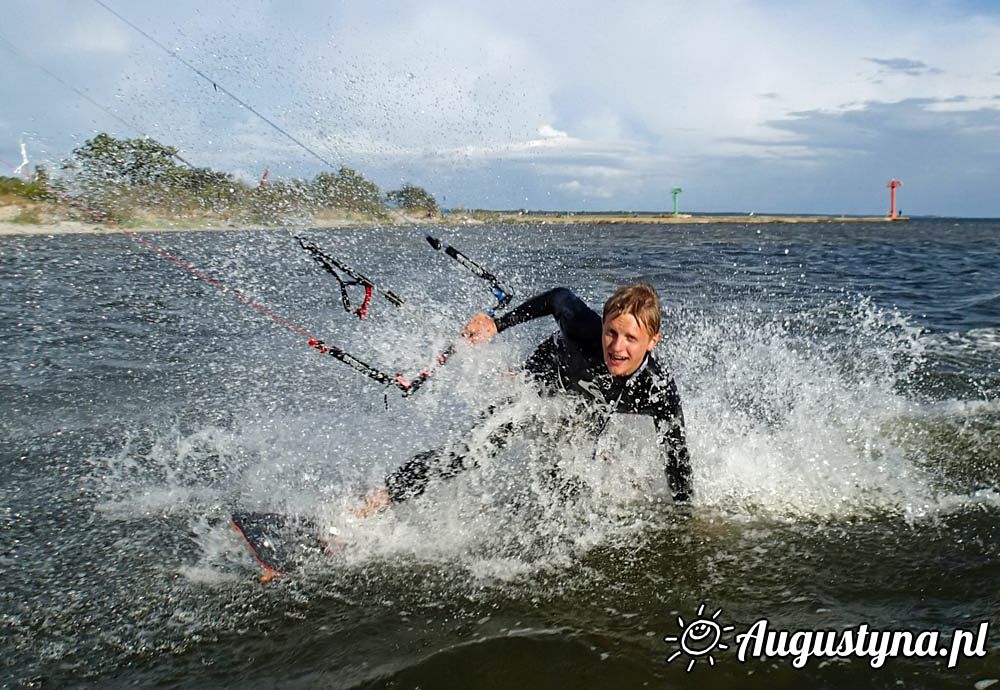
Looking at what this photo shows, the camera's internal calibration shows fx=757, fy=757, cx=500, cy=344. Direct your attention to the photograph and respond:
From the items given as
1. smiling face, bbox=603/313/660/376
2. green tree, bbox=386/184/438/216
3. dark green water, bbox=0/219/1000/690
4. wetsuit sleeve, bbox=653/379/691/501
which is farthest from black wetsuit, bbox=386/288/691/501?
green tree, bbox=386/184/438/216

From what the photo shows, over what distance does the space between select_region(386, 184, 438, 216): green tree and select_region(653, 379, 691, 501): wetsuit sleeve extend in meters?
5.05

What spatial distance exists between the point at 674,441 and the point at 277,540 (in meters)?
2.39

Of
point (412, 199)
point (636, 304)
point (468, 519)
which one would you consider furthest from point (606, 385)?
point (412, 199)

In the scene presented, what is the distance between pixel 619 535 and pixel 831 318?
9.03 meters

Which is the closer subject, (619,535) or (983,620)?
(983,620)

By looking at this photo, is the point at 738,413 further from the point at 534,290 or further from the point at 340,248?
the point at 340,248

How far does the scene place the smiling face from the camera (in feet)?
13.8

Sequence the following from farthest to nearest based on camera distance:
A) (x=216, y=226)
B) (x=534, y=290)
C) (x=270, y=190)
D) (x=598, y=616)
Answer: (x=534, y=290), (x=216, y=226), (x=270, y=190), (x=598, y=616)

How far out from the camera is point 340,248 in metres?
25.2

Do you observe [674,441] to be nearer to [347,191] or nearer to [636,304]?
[636,304]

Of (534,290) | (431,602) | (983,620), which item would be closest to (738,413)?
(983,620)

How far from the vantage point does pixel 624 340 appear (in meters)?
4.23

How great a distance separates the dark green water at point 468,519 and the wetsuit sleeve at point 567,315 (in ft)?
1.56

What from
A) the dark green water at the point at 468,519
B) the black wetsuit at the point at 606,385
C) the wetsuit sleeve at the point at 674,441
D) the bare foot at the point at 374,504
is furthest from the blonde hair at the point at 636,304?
the bare foot at the point at 374,504
